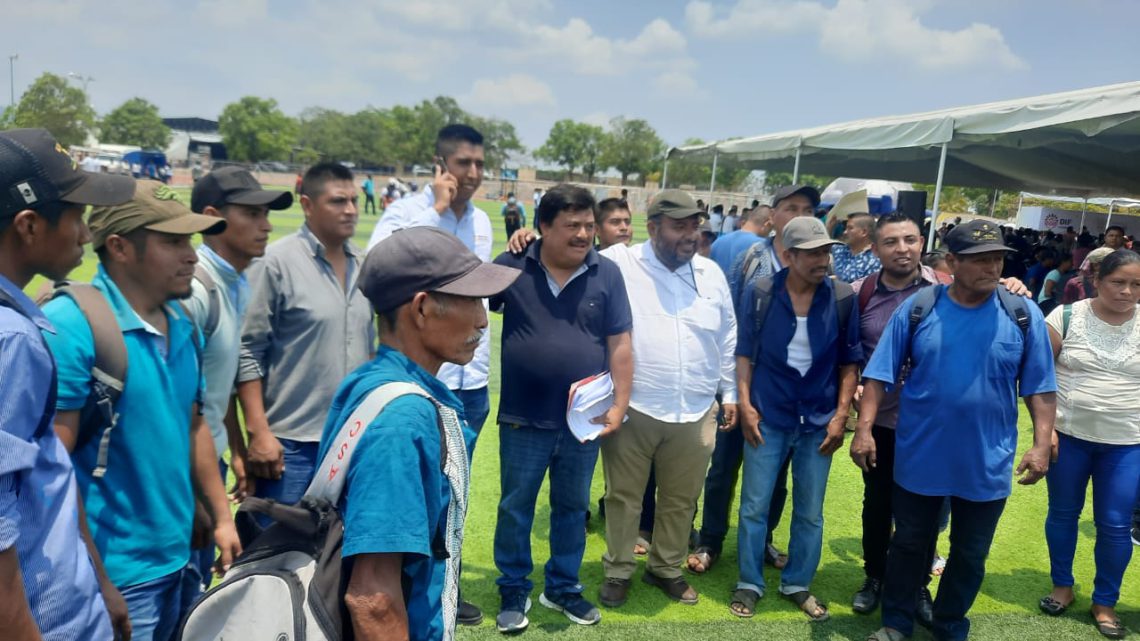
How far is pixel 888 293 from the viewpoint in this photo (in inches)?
157

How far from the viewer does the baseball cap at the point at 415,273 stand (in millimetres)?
1570

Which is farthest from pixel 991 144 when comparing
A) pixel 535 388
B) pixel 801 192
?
pixel 535 388

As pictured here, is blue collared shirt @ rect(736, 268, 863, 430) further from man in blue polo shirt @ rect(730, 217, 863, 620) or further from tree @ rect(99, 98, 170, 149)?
tree @ rect(99, 98, 170, 149)

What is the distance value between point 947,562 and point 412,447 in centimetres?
319

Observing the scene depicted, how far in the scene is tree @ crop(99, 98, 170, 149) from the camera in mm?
75062

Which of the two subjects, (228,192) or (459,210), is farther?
(459,210)

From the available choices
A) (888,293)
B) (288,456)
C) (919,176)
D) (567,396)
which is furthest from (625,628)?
(919,176)

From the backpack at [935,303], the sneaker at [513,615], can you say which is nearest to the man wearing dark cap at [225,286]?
the sneaker at [513,615]

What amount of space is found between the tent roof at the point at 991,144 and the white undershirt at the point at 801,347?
4.86 meters

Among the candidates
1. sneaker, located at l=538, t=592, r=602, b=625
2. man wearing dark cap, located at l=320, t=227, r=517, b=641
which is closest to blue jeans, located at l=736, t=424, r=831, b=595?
sneaker, located at l=538, t=592, r=602, b=625

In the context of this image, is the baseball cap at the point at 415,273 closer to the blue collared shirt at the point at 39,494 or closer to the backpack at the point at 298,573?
the backpack at the point at 298,573

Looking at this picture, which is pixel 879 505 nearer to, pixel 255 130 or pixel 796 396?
pixel 796 396

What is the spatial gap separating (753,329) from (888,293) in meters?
0.89

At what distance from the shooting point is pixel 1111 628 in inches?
144
